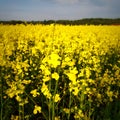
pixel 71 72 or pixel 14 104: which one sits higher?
pixel 71 72

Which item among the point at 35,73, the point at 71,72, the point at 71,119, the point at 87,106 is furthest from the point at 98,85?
the point at 35,73

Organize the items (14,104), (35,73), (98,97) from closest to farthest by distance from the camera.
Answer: (98,97) < (14,104) < (35,73)

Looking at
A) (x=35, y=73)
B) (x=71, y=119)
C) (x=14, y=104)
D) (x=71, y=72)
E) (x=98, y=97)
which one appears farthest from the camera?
(x=35, y=73)

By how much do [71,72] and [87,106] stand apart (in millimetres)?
975

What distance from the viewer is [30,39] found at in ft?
32.0

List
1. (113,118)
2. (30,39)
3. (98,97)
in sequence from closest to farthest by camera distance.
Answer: (98,97), (113,118), (30,39)

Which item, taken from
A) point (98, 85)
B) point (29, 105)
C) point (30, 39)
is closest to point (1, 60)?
point (29, 105)

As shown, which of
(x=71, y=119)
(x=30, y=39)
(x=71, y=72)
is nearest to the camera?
(x=71, y=72)

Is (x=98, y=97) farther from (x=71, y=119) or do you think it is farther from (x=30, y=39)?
(x=30, y=39)

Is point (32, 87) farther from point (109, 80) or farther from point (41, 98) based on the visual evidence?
point (109, 80)

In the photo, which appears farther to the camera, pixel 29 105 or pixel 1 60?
pixel 29 105

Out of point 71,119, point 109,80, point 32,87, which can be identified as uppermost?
point 109,80

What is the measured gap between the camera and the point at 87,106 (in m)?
3.95

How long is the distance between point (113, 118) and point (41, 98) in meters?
1.14
